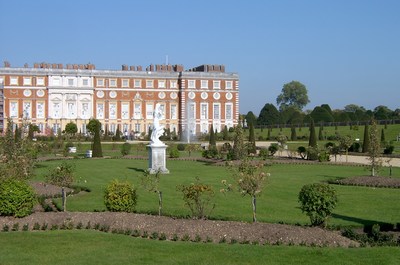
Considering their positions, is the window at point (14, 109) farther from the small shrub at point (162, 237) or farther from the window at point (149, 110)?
the small shrub at point (162, 237)

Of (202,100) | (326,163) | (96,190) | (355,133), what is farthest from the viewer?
(202,100)

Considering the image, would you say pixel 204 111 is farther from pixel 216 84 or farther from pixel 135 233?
pixel 135 233

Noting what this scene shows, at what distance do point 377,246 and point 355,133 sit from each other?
1798 inches

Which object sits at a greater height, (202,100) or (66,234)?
(202,100)

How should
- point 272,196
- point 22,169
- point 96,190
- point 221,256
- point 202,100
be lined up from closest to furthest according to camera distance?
point 221,256, point 22,169, point 272,196, point 96,190, point 202,100

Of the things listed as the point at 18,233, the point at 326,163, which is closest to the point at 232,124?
the point at 326,163

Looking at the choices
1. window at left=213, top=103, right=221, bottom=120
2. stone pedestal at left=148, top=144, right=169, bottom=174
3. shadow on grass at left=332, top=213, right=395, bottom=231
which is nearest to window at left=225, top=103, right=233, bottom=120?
window at left=213, top=103, right=221, bottom=120

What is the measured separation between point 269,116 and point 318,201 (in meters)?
61.1

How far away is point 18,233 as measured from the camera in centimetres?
1074

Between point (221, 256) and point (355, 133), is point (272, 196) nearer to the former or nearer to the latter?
point (221, 256)

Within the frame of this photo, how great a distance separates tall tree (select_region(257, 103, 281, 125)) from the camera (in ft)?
235

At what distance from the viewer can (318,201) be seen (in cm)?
1103

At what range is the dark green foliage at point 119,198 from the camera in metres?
12.5

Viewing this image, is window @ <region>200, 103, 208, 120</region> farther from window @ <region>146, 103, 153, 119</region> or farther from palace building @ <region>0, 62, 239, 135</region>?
Answer: window @ <region>146, 103, 153, 119</region>
